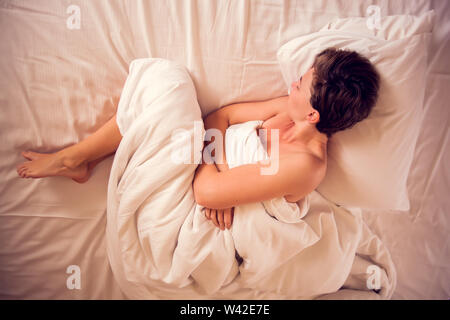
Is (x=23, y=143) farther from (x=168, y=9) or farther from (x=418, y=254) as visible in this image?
(x=418, y=254)

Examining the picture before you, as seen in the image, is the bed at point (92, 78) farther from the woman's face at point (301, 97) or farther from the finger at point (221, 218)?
the finger at point (221, 218)

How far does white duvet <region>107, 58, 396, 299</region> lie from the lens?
2.04 ft

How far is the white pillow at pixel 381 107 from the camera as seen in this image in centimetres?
60

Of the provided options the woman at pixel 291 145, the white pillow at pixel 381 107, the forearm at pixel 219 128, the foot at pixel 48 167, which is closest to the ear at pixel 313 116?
the woman at pixel 291 145

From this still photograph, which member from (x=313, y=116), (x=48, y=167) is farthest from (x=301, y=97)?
(x=48, y=167)

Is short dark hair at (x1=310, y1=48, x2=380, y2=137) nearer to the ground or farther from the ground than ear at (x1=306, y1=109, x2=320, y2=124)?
farther from the ground

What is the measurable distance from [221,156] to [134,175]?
0.24m

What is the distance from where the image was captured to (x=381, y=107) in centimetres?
61

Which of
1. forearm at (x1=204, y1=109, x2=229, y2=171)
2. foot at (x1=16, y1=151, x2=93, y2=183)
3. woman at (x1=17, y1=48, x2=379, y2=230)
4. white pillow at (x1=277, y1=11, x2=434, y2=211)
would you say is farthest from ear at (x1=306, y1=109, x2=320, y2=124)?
foot at (x1=16, y1=151, x2=93, y2=183)

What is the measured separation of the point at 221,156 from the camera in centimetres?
70

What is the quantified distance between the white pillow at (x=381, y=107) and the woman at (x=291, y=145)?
0.05 meters

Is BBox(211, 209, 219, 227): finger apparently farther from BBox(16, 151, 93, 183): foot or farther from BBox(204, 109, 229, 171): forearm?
BBox(16, 151, 93, 183): foot

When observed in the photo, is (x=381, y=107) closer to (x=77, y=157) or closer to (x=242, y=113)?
(x=242, y=113)

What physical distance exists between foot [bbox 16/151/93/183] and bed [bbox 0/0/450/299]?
1.2 inches
